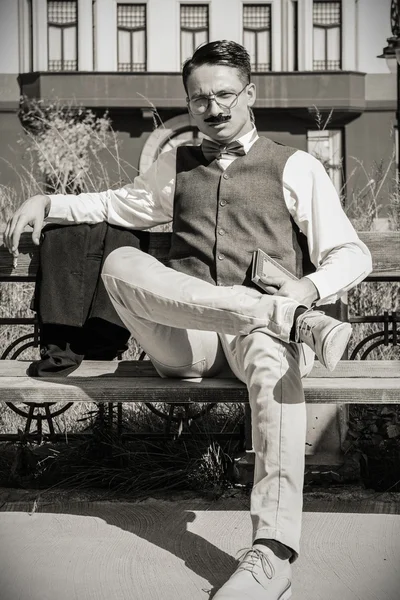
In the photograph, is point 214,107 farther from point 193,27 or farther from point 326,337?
point 193,27

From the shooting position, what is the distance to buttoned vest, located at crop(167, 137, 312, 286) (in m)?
3.09

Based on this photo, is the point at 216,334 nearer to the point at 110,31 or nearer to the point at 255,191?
the point at 255,191

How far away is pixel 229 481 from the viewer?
3.53 meters

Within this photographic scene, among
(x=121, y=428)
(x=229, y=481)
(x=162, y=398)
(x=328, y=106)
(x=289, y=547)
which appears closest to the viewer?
(x=289, y=547)

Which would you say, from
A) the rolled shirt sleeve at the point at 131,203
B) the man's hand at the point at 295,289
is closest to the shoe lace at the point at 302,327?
the man's hand at the point at 295,289

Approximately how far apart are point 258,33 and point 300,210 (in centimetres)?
2557

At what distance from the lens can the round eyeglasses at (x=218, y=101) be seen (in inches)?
124

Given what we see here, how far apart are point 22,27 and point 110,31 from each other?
271 cm

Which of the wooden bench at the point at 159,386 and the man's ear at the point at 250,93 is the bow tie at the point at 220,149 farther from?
the wooden bench at the point at 159,386

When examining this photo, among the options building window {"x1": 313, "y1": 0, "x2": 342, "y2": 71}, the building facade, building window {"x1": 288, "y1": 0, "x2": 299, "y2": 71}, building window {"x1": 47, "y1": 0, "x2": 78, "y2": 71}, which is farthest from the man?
building window {"x1": 47, "y1": 0, "x2": 78, "y2": 71}

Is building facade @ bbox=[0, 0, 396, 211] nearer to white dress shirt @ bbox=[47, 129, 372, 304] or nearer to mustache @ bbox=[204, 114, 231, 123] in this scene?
white dress shirt @ bbox=[47, 129, 372, 304]

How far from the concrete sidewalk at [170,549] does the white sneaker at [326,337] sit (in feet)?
2.23

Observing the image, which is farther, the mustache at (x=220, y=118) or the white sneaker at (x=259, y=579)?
the mustache at (x=220, y=118)

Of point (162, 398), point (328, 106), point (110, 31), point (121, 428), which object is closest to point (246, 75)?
point (162, 398)
